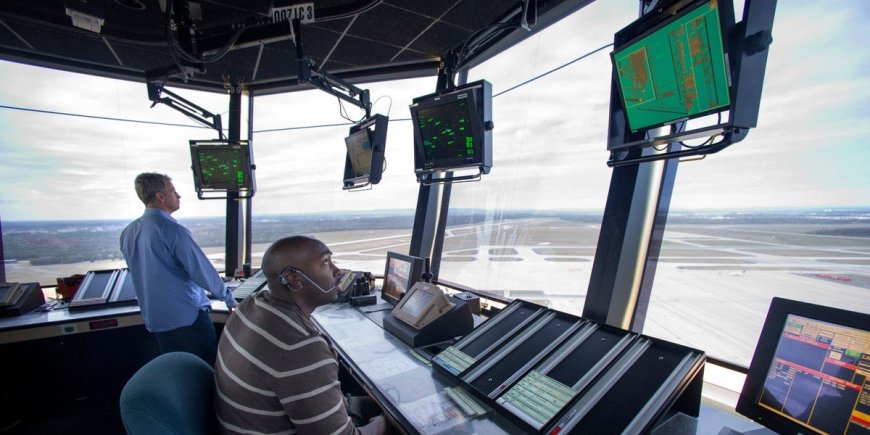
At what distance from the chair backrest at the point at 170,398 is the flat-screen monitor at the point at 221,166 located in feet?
9.02

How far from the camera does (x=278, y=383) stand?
3.48 feet

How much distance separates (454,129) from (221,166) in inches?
107

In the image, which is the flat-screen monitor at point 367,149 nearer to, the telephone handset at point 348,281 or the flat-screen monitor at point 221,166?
the telephone handset at point 348,281

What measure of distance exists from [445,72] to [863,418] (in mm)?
3131

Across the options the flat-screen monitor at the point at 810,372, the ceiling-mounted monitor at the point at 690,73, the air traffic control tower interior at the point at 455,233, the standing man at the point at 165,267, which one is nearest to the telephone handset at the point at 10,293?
the air traffic control tower interior at the point at 455,233

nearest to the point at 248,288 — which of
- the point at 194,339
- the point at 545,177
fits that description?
the point at 194,339

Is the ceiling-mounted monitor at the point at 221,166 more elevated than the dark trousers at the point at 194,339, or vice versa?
the ceiling-mounted monitor at the point at 221,166

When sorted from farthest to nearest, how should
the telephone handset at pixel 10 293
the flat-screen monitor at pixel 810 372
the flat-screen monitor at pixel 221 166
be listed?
the flat-screen monitor at pixel 221 166
the telephone handset at pixel 10 293
the flat-screen monitor at pixel 810 372

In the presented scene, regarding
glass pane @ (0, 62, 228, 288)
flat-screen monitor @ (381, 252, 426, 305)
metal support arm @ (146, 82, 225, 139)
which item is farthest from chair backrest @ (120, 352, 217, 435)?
metal support arm @ (146, 82, 225, 139)

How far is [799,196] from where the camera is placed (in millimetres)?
1404

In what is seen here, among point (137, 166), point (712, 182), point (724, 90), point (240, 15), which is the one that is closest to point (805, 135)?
point (712, 182)

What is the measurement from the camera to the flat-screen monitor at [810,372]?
2.64 feet

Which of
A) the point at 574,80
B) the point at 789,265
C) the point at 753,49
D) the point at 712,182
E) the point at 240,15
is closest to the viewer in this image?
the point at 753,49

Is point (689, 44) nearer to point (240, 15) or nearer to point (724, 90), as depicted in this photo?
point (724, 90)
